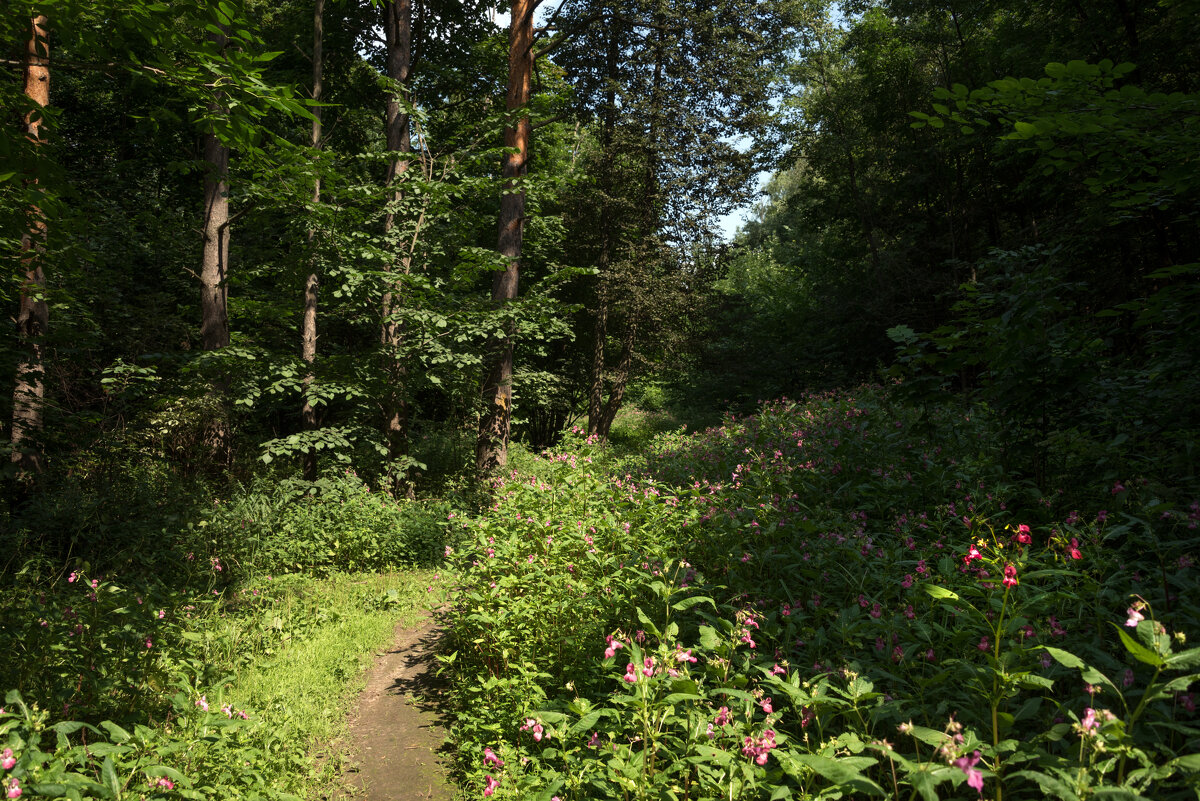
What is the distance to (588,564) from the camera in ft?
13.5

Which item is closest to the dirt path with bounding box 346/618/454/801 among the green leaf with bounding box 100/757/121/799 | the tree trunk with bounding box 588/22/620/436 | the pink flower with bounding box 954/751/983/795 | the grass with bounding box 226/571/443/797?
the grass with bounding box 226/571/443/797

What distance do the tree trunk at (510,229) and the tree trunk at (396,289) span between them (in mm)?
1244

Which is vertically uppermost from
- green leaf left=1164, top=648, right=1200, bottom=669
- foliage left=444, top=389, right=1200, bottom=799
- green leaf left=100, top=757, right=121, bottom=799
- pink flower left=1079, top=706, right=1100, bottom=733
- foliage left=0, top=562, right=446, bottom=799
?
green leaf left=1164, top=648, right=1200, bottom=669

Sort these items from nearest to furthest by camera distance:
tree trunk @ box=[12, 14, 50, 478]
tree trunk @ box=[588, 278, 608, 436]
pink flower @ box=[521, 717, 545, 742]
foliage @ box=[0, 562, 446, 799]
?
foliage @ box=[0, 562, 446, 799] → pink flower @ box=[521, 717, 545, 742] → tree trunk @ box=[12, 14, 50, 478] → tree trunk @ box=[588, 278, 608, 436]

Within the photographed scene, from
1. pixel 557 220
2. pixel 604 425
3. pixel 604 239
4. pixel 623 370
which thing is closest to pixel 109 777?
pixel 557 220

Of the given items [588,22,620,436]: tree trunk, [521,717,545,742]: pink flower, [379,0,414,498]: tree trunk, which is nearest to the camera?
[521,717,545,742]: pink flower

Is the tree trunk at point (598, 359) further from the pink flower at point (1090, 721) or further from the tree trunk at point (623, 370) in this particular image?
the pink flower at point (1090, 721)

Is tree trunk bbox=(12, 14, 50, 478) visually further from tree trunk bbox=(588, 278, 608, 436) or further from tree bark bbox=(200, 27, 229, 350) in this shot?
tree trunk bbox=(588, 278, 608, 436)

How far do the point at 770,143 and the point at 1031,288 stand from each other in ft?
42.6

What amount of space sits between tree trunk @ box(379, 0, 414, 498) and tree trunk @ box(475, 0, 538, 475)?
49.0 inches

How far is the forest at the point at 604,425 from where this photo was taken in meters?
2.28

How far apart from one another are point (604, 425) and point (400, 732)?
36.9 ft

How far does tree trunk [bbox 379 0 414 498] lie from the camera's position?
8.25m

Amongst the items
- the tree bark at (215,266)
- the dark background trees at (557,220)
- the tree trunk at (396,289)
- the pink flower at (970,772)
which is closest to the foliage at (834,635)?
the pink flower at (970,772)
